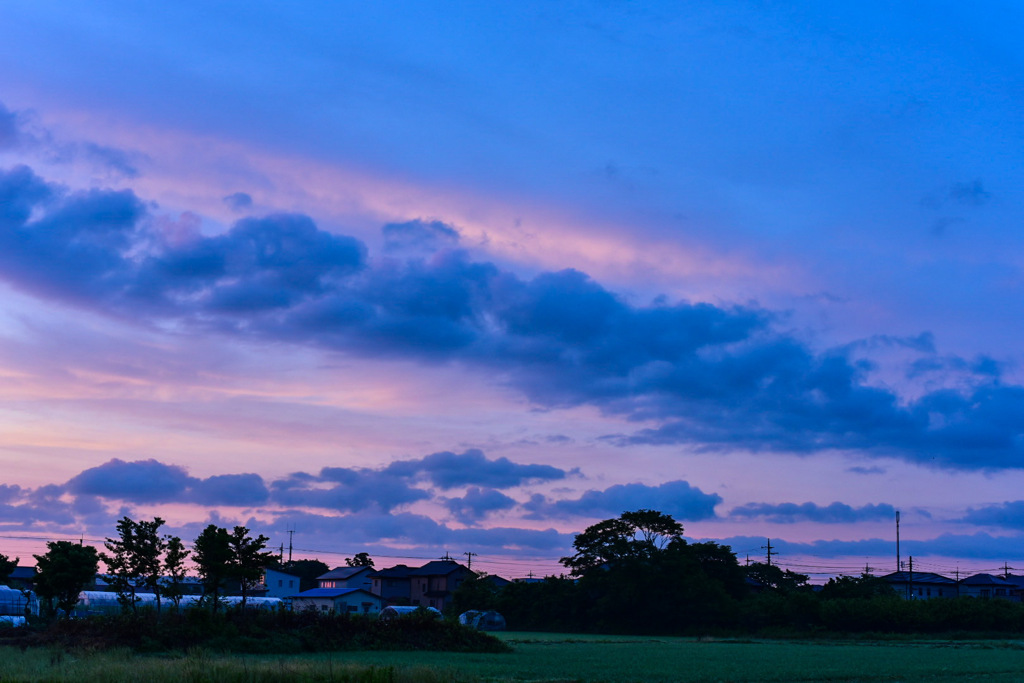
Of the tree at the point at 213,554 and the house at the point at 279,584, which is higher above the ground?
the tree at the point at 213,554

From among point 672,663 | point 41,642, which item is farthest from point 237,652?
point 672,663

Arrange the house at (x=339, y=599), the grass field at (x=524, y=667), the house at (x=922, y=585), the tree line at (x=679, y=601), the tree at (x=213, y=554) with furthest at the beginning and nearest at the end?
the house at (x=922, y=585)
the house at (x=339, y=599)
the tree line at (x=679, y=601)
the tree at (x=213, y=554)
the grass field at (x=524, y=667)

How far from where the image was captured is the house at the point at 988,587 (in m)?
122

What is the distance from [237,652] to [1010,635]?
204ft

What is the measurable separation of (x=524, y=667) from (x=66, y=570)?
28.5 m

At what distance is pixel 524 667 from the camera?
105 feet

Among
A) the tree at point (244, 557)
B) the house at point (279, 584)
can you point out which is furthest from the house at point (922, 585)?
the tree at point (244, 557)

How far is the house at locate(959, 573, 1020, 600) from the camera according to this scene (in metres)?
122

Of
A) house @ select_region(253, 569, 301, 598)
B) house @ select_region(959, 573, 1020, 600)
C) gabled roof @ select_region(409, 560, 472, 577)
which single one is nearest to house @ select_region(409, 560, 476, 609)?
gabled roof @ select_region(409, 560, 472, 577)

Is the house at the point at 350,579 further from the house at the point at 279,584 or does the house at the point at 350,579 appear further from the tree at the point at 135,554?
the tree at the point at 135,554

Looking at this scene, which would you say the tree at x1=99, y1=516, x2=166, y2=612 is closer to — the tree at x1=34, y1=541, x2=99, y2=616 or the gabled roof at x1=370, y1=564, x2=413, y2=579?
the tree at x1=34, y1=541, x2=99, y2=616

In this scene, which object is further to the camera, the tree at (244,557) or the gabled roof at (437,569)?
the gabled roof at (437,569)

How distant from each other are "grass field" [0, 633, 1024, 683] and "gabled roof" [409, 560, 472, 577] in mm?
75955

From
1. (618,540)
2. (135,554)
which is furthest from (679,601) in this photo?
(135,554)
